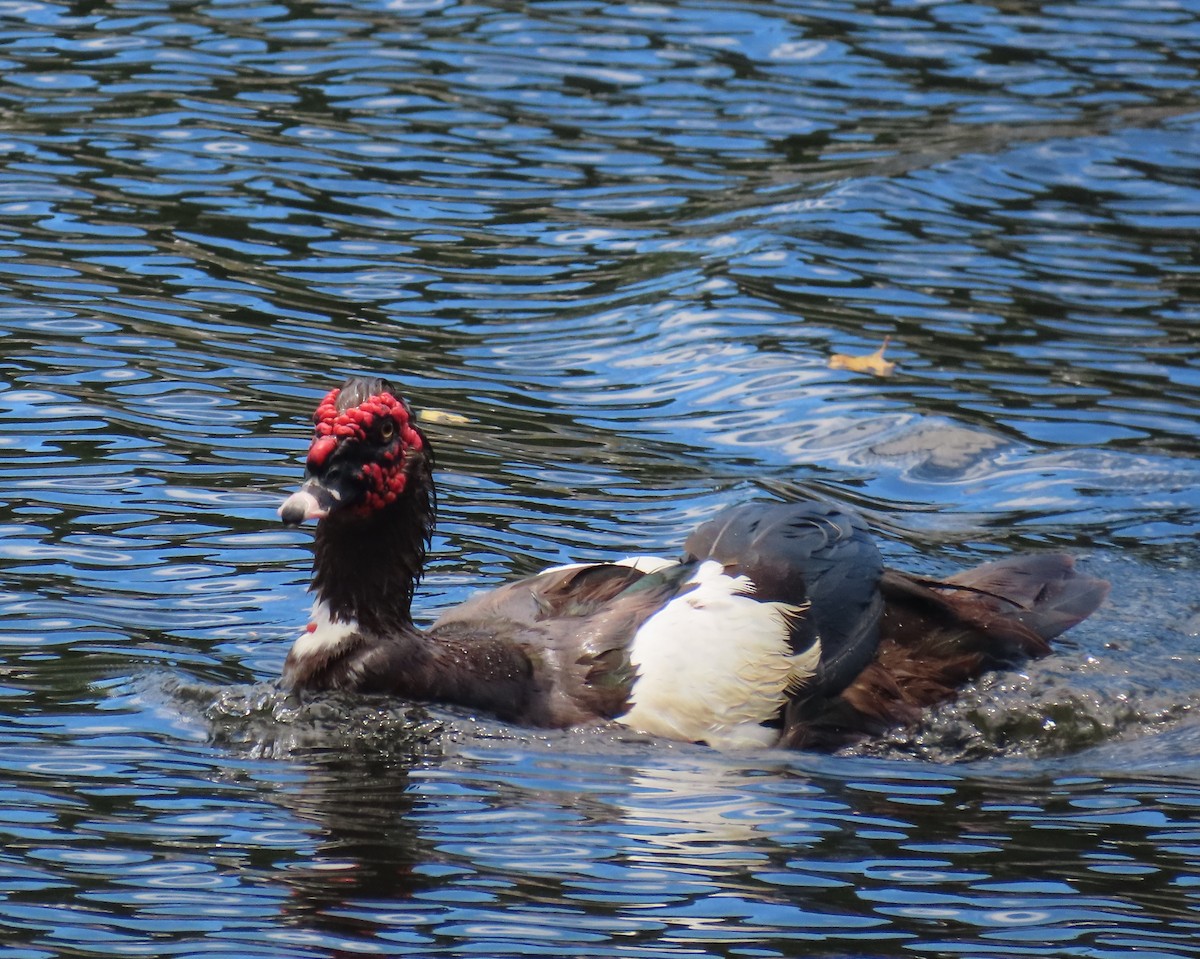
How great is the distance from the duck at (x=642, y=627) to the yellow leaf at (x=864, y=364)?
3093mm

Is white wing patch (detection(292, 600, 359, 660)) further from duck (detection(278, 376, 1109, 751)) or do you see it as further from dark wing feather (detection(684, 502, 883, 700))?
dark wing feather (detection(684, 502, 883, 700))

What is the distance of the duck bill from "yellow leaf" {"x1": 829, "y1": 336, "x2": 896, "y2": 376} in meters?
4.32

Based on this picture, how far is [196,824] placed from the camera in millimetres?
5453

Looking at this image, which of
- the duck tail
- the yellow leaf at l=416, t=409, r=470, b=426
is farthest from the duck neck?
the yellow leaf at l=416, t=409, r=470, b=426

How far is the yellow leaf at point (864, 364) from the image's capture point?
10094 millimetres

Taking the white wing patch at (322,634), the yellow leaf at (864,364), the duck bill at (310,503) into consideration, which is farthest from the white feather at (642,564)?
the yellow leaf at (864,364)

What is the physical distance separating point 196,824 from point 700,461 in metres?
4.11

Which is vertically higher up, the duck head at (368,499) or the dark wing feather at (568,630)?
the duck head at (368,499)

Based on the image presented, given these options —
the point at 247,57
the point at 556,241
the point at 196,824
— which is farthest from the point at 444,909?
the point at 247,57

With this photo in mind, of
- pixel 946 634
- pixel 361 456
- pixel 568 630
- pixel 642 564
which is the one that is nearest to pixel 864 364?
pixel 946 634

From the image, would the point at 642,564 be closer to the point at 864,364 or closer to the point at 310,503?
the point at 310,503

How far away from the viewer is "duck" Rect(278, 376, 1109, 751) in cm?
643

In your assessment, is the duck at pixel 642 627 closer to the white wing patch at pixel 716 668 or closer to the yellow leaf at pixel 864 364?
the white wing patch at pixel 716 668

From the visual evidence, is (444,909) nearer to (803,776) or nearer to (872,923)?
(872,923)
